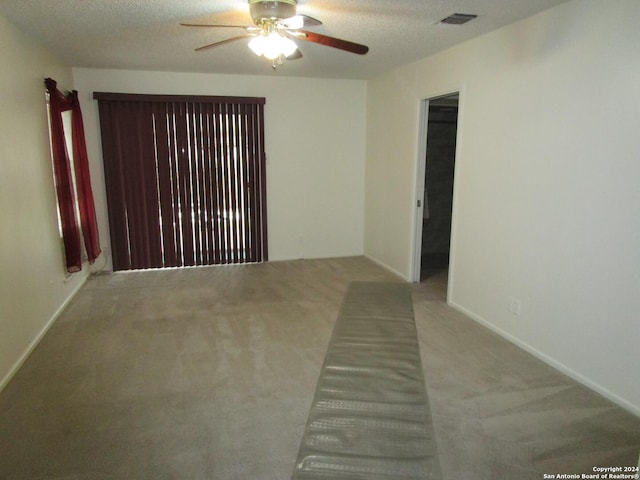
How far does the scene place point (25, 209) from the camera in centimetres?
A: 329

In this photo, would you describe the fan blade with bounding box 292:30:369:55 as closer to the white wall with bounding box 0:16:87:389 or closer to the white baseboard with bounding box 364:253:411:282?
the white wall with bounding box 0:16:87:389

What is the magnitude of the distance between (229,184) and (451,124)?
3.12 meters

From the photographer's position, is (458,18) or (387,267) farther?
(387,267)

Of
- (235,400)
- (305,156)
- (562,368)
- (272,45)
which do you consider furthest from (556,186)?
(305,156)

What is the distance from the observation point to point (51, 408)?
2514 mm

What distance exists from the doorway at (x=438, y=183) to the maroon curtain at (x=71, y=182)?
3.93 meters

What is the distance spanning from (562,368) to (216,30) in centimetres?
354

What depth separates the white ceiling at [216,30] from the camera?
2820 mm

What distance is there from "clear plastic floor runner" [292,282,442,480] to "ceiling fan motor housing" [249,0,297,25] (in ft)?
7.39

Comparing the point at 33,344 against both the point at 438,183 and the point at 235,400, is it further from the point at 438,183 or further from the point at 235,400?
the point at 438,183

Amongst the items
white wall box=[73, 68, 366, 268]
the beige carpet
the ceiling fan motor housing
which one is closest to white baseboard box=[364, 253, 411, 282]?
white wall box=[73, 68, 366, 268]

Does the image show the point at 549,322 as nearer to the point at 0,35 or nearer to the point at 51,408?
the point at 51,408

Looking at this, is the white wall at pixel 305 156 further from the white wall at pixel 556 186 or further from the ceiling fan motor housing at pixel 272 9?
the ceiling fan motor housing at pixel 272 9

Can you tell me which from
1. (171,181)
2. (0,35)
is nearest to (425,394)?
(0,35)
